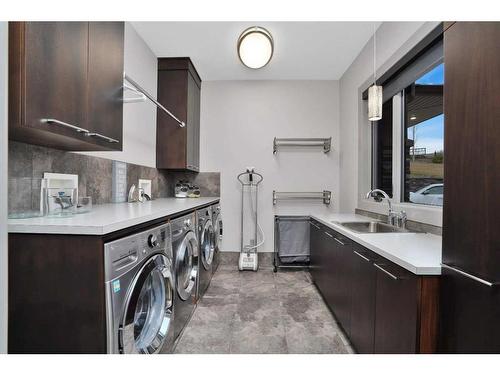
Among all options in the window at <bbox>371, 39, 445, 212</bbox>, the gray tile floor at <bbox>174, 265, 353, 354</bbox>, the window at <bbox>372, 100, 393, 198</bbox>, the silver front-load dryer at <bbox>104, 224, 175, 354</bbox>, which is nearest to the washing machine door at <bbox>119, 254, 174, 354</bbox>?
the silver front-load dryer at <bbox>104, 224, 175, 354</bbox>

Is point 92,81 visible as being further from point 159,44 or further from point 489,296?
point 489,296

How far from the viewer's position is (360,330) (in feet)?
4.62

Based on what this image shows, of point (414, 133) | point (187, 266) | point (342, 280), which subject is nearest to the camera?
point (342, 280)

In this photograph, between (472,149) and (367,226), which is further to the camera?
(367,226)

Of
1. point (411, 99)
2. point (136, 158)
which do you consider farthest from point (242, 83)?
point (411, 99)

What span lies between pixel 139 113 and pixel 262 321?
227 cm

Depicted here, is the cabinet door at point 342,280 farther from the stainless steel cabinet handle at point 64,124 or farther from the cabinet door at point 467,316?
the stainless steel cabinet handle at point 64,124

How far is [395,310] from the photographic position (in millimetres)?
1062

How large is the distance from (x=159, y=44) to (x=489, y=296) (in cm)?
313

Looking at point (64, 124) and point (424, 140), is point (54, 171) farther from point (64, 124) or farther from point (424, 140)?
point (424, 140)

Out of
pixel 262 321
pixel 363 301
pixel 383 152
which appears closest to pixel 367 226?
pixel 383 152

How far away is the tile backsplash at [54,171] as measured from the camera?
3.84 ft

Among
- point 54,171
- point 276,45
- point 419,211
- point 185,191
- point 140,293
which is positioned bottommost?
point 140,293

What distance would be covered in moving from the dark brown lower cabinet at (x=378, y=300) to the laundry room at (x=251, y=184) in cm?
1
